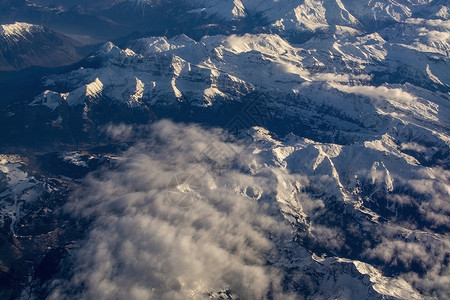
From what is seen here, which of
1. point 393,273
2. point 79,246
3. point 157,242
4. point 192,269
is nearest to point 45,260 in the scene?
point 79,246

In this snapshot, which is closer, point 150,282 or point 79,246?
point 150,282

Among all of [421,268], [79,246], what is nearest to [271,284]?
[421,268]

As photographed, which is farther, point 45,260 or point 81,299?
point 45,260

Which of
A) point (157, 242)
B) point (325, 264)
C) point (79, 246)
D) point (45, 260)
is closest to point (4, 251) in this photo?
point (45, 260)

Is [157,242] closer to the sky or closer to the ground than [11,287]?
closer to the sky

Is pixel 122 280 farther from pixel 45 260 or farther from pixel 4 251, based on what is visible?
pixel 4 251

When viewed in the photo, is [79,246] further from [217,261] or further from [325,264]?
[325,264]

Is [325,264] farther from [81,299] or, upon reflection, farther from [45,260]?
[45,260]
